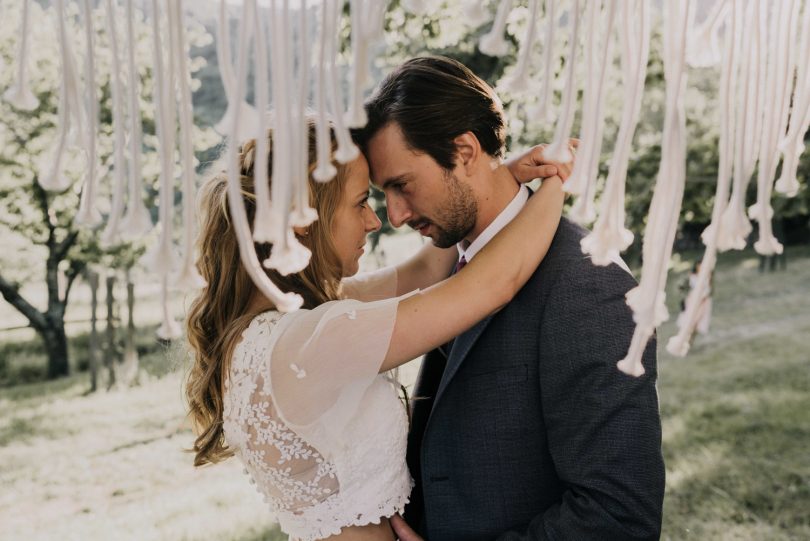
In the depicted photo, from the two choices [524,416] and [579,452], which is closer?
[579,452]

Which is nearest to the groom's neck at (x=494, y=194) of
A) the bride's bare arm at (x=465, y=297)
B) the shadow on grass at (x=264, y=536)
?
the bride's bare arm at (x=465, y=297)

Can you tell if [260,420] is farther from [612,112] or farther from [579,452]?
[612,112]

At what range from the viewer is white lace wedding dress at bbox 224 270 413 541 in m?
1.61

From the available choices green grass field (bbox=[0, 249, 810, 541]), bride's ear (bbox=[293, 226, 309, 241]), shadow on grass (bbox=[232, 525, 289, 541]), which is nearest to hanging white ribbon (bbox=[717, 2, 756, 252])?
bride's ear (bbox=[293, 226, 309, 241])

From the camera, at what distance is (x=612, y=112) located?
7398mm

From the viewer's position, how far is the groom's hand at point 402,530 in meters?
1.84

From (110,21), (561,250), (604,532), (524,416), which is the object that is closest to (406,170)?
(561,250)

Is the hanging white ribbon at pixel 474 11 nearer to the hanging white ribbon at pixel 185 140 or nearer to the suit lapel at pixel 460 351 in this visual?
the hanging white ribbon at pixel 185 140

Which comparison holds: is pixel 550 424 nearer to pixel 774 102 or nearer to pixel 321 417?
pixel 321 417

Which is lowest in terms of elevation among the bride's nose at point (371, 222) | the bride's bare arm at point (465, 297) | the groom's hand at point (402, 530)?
the groom's hand at point (402, 530)

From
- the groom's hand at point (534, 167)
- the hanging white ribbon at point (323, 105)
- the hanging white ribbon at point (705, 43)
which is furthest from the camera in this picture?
the groom's hand at point (534, 167)

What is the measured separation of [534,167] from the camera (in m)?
2.03

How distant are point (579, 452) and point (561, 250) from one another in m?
0.48

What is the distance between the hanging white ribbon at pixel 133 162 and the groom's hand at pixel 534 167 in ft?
4.19
